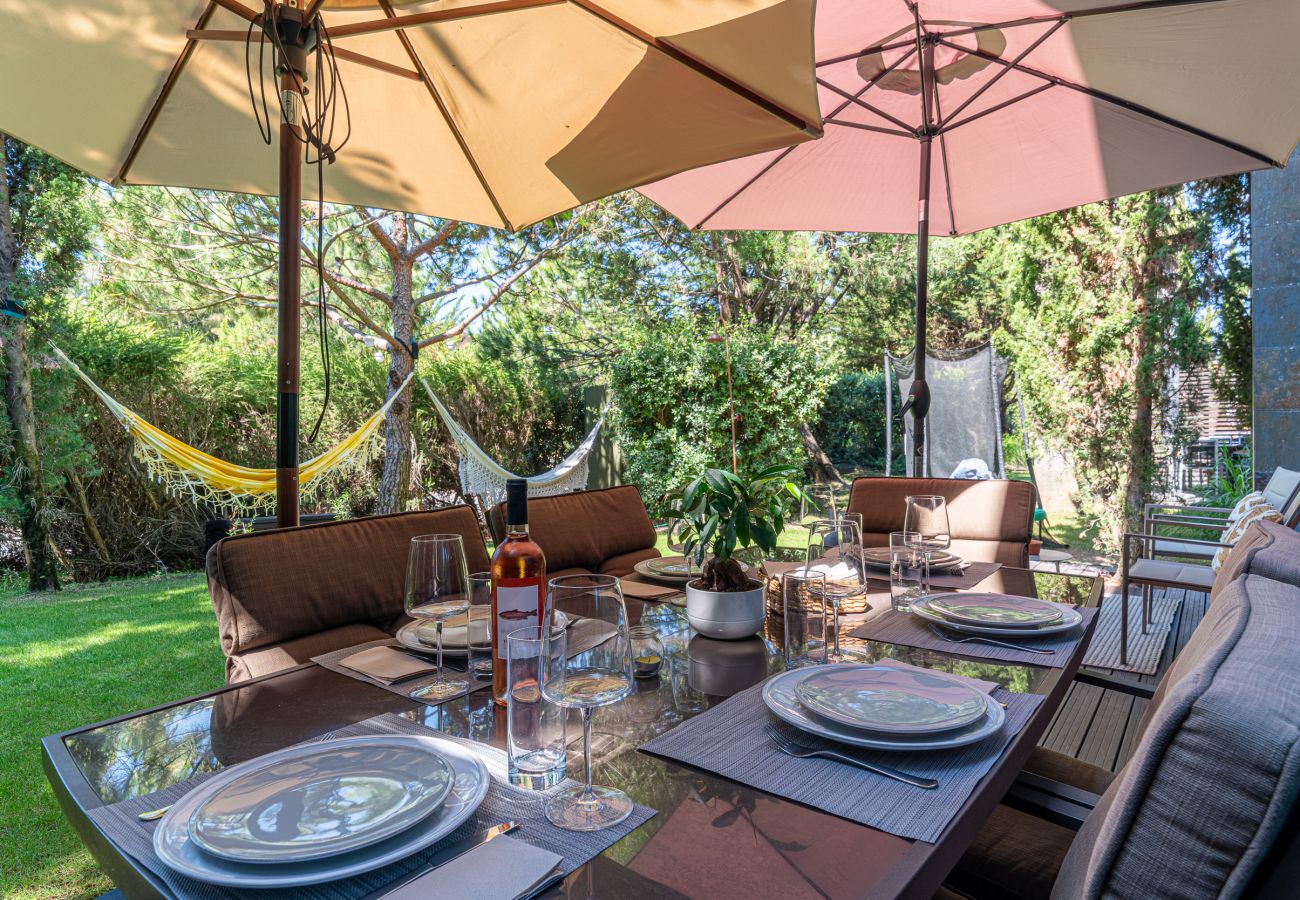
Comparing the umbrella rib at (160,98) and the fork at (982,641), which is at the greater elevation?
the umbrella rib at (160,98)

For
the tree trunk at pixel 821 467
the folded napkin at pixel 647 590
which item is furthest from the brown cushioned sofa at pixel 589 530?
the tree trunk at pixel 821 467

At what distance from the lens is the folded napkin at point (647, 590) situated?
1642 mm

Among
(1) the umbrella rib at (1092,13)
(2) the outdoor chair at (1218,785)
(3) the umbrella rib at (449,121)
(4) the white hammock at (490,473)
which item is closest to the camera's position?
(2) the outdoor chair at (1218,785)

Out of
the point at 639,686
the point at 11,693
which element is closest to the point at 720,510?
the point at 639,686

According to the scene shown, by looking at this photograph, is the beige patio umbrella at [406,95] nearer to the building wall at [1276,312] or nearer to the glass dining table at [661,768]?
the glass dining table at [661,768]

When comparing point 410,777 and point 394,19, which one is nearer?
point 410,777

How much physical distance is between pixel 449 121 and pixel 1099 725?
3.02 metres

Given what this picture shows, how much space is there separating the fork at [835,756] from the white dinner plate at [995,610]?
587mm

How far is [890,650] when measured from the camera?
3.99 feet

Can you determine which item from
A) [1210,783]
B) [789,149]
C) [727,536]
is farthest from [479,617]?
[789,149]

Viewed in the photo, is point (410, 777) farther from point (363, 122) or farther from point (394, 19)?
point (363, 122)

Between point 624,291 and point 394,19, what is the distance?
7.40 m

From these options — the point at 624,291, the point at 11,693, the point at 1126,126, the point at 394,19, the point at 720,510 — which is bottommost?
the point at 11,693

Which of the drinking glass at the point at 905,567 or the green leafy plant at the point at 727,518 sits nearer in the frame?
the green leafy plant at the point at 727,518
